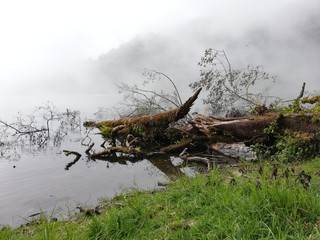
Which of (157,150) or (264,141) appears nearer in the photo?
(264,141)

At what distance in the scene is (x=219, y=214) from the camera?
350cm

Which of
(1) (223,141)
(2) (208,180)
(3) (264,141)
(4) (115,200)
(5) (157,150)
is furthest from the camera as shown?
(5) (157,150)

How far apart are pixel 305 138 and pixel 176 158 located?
4.26m

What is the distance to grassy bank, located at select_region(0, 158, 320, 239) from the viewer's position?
9.95ft

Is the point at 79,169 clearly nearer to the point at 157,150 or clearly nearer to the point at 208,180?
the point at 157,150

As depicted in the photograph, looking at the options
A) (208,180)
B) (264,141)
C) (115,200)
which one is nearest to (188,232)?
(208,180)

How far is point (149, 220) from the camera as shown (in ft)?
13.0

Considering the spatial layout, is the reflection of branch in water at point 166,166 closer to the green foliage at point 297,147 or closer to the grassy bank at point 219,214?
the green foliage at point 297,147

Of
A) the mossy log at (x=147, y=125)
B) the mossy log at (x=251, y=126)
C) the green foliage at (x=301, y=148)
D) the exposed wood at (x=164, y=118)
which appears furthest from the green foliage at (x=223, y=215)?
the mossy log at (x=147, y=125)

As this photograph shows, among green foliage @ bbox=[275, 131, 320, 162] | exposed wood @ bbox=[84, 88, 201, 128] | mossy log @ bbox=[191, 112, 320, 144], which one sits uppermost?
exposed wood @ bbox=[84, 88, 201, 128]

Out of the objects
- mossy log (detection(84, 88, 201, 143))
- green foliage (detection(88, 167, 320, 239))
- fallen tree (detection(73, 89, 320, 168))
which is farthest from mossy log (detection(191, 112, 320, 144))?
green foliage (detection(88, 167, 320, 239))

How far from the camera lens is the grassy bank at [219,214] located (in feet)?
9.95

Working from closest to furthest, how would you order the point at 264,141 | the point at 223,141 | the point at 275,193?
the point at 275,193 < the point at 264,141 < the point at 223,141

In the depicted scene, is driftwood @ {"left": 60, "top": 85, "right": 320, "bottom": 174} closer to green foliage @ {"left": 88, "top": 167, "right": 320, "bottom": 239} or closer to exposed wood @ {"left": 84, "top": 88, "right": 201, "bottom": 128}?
exposed wood @ {"left": 84, "top": 88, "right": 201, "bottom": 128}
